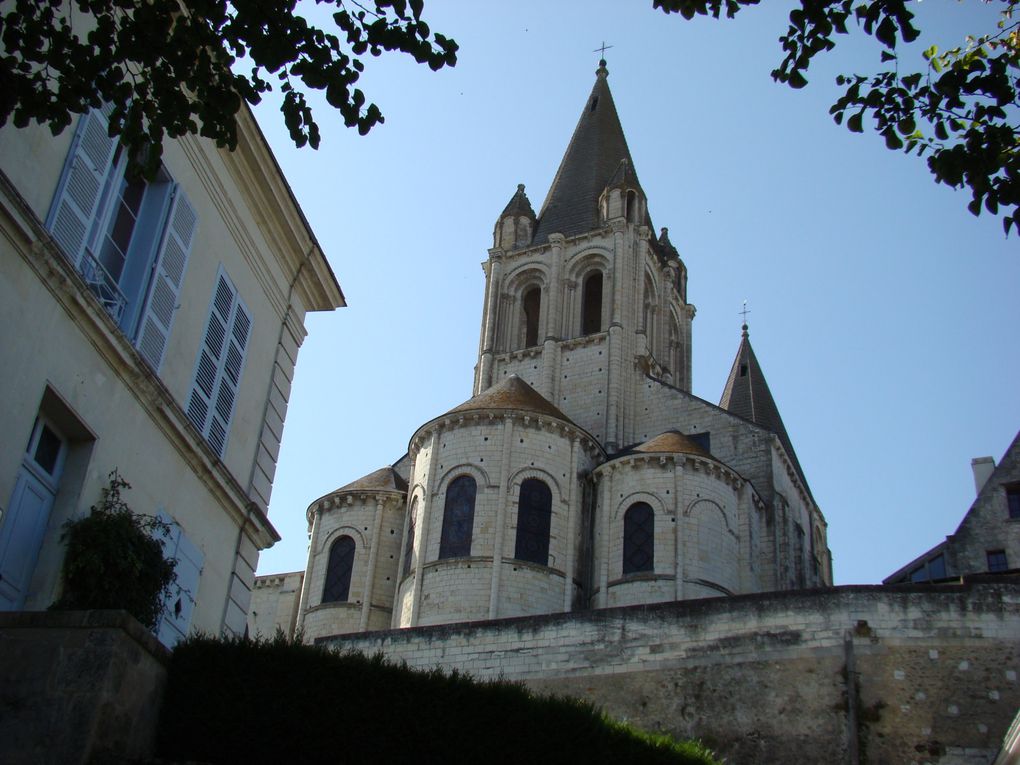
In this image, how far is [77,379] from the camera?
10.3 metres

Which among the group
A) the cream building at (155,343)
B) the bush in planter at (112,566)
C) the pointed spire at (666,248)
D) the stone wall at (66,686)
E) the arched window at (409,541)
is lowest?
the stone wall at (66,686)

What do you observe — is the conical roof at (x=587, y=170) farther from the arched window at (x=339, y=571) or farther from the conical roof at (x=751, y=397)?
the arched window at (x=339, y=571)

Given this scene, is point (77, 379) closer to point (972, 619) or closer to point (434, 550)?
point (972, 619)

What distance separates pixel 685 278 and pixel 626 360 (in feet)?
32.4

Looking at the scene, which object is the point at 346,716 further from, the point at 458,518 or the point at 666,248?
the point at 666,248

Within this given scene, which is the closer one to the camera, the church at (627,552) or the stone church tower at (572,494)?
the church at (627,552)

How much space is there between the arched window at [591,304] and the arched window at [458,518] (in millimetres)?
9521

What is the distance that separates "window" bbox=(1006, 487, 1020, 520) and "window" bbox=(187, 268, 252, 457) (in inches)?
840

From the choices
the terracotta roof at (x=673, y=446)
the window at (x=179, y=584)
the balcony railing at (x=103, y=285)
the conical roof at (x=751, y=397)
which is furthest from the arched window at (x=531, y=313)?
the balcony railing at (x=103, y=285)

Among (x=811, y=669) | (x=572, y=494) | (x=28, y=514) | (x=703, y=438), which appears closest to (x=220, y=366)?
(x=28, y=514)

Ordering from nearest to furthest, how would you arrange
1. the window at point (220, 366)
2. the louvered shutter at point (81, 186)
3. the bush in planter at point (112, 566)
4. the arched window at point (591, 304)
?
the bush in planter at point (112, 566) < the louvered shutter at point (81, 186) < the window at point (220, 366) < the arched window at point (591, 304)

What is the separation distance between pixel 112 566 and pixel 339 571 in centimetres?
2206

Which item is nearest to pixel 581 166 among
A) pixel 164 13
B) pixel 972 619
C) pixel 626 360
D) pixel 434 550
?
pixel 626 360

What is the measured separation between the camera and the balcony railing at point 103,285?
10539 millimetres
